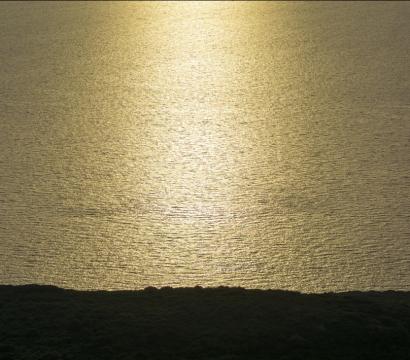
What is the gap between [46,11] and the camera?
666cm

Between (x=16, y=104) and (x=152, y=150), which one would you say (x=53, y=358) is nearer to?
(x=152, y=150)

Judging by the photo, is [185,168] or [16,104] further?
[16,104]

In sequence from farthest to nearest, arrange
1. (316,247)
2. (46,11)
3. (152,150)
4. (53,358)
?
(46,11), (152,150), (316,247), (53,358)

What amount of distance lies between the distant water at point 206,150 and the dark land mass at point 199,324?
49 cm

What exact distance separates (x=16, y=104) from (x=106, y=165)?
954 mm

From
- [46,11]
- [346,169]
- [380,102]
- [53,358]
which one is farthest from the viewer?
[46,11]

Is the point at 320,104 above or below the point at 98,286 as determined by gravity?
above

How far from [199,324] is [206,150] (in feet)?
6.34

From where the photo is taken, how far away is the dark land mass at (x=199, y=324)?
1.95 metres

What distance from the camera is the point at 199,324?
6.72ft

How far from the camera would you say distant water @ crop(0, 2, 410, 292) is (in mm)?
2902

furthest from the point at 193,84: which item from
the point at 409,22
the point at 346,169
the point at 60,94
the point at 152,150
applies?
the point at 409,22

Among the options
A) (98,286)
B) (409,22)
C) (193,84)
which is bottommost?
(98,286)

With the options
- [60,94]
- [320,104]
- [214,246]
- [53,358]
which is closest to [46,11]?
[60,94]
